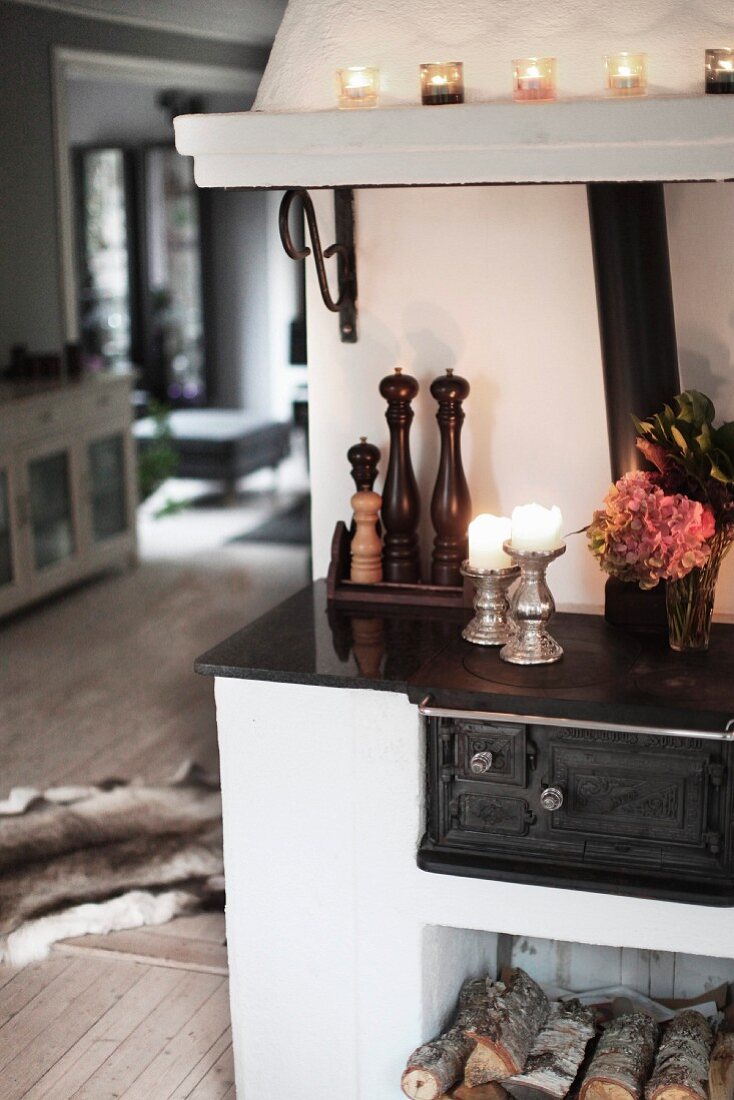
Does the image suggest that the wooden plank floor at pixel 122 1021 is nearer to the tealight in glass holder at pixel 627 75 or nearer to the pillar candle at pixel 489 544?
the pillar candle at pixel 489 544

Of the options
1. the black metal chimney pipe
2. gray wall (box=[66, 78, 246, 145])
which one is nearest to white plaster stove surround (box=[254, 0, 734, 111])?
the black metal chimney pipe

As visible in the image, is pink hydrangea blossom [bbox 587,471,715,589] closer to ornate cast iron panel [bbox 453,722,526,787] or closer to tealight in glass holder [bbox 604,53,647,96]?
ornate cast iron panel [bbox 453,722,526,787]

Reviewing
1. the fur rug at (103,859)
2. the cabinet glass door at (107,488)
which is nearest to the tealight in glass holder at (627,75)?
the fur rug at (103,859)

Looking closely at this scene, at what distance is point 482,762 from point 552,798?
11 cm

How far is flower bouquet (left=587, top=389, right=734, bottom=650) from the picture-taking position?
6.51ft

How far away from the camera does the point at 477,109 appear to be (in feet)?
6.28

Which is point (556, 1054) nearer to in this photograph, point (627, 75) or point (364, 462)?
point (364, 462)

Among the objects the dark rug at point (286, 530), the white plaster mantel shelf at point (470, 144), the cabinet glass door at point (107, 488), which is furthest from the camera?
the dark rug at point (286, 530)

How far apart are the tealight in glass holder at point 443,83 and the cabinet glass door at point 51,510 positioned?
3873 millimetres

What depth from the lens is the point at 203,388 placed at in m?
9.96

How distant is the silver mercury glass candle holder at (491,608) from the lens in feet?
7.15

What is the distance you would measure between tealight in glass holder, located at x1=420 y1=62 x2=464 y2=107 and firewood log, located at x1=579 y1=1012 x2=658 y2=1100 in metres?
1.53

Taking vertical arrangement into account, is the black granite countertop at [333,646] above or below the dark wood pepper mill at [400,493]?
below

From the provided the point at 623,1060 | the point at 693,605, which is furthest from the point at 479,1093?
the point at 693,605
